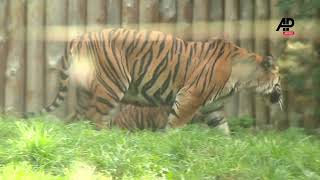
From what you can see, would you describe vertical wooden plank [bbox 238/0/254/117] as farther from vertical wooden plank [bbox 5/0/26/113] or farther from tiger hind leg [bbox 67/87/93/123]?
vertical wooden plank [bbox 5/0/26/113]

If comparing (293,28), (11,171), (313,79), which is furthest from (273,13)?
(11,171)

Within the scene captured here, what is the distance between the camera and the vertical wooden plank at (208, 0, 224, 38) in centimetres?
802

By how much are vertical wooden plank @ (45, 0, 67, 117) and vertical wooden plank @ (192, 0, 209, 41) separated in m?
1.52

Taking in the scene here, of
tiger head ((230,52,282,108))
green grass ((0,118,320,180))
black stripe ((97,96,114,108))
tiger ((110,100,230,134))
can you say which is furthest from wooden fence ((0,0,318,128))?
green grass ((0,118,320,180))

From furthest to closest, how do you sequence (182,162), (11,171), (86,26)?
(86,26), (182,162), (11,171)

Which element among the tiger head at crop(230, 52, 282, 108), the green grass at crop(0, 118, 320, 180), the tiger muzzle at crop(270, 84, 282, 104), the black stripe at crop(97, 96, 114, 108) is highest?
the tiger head at crop(230, 52, 282, 108)

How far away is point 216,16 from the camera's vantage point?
8062 millimetres

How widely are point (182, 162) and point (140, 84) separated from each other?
223 cm

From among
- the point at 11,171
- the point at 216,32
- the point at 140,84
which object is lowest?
the point at 11,171

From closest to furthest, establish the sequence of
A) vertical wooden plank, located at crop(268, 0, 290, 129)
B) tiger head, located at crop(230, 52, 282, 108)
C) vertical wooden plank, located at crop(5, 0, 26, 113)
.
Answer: tiger head, located at crop(230, 52, 282, 108)
vertical wooden plank, located at crop(268, 0, 290, 129)
vertical wooden plank, located at crop(5, 0, 26, 113)

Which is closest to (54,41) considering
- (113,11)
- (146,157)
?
(113,11)

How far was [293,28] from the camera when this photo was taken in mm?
7848

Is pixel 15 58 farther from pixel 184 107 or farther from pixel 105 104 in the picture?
pixel 184 107

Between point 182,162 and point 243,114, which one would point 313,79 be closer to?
point 243,114
